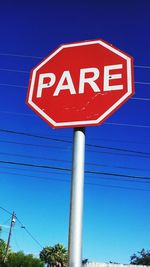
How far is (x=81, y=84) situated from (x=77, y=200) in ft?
2.69

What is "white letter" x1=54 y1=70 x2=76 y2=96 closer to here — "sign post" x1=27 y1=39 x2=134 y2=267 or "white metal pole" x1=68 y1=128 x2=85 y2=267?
"sign post" x1=27 y1=39 x2=134 y2=267

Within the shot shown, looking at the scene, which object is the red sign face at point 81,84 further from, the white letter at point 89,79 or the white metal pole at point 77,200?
the white metal pole at point 77,200

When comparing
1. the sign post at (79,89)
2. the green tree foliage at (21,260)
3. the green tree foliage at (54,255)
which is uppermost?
the green tree foliage at (54,255)

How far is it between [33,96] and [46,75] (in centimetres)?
19

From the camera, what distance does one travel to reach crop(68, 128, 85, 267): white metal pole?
92.9 inches

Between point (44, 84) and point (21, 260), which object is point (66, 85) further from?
point (21, 260)

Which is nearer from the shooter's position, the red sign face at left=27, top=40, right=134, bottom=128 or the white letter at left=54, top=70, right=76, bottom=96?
the red sign face at left=27, top=40, right=134, bottom=128

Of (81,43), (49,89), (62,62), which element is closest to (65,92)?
(49,89)

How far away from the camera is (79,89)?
281cm

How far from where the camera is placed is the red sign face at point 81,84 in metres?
2.73

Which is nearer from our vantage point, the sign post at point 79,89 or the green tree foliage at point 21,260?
the sign post at point 79,89

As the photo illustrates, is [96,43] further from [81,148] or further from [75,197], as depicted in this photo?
[75,197]

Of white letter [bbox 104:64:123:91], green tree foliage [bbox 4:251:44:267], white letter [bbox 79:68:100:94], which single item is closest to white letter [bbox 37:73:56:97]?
white letter [bbox 79:68:100:94]

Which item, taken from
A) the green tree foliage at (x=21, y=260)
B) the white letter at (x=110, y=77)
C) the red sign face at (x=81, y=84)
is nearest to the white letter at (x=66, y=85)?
the red sign face at (x=81, y=84)
